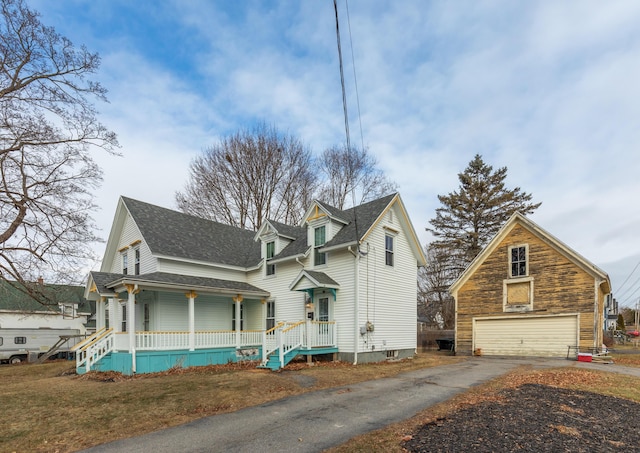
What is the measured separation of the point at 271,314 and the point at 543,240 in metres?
14.4

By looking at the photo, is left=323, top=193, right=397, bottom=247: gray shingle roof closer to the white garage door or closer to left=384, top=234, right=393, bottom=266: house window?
left=384, top=234, right=393, bottom=266: house window

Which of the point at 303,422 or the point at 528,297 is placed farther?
the point at 528,297

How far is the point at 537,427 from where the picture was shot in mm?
6355

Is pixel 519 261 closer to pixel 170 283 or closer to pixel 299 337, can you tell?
pixel 299 337

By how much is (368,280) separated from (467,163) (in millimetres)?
30064

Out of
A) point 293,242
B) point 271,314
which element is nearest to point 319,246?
point 293,242

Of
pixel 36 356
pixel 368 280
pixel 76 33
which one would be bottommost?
pixel 36 356

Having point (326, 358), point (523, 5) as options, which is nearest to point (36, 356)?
point (326, 358)

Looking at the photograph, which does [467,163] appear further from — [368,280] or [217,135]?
[368,280]

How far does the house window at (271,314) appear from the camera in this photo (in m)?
19.8

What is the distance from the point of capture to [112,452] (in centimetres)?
611

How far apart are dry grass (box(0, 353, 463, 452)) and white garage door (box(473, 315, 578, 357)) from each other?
8916mm

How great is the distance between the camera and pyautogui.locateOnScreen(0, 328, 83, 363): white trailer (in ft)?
89.7

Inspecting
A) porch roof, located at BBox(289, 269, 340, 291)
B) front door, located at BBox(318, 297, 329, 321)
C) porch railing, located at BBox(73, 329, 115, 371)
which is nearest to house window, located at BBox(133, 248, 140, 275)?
porch railing, located at BBox(73, 329, 115, 371)
